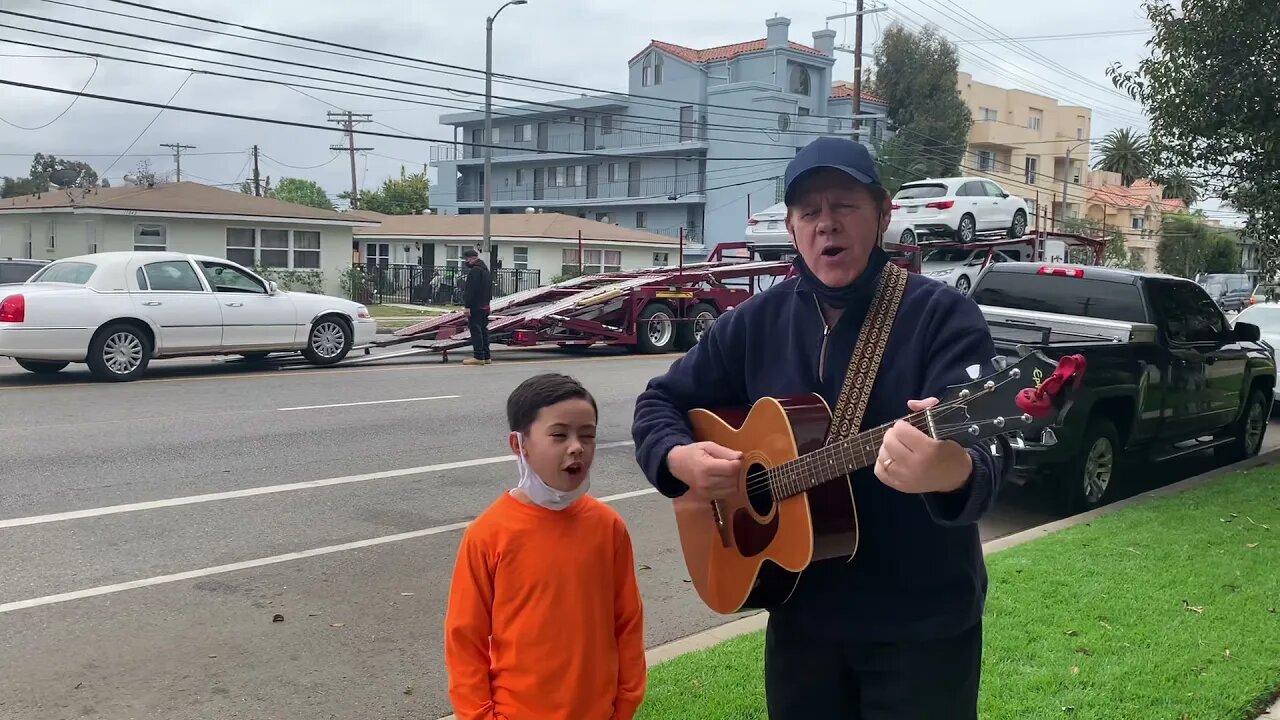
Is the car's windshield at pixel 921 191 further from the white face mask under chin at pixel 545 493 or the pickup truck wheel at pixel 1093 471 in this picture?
the white face mask under chin at pixel 545 493

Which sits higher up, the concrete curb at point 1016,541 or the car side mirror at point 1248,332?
the car side mirror at point 1248,332

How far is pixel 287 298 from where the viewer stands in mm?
15164

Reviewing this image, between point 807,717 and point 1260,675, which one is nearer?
point 807,717

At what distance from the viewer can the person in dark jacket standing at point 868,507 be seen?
2180 millimetres

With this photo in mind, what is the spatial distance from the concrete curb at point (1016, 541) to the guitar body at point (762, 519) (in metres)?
1.79

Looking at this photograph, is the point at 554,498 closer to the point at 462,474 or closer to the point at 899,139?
the point at 462,474

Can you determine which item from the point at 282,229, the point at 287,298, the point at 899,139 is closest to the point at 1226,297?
the point at 899,139

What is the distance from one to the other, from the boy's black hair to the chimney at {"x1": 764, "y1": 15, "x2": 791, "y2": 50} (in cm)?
4969

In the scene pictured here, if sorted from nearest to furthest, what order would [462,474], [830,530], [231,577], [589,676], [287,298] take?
[830,530] < [589,676] < [231,577] < [462,474] < [287,298]

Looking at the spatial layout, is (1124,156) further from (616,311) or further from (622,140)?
(622,140)

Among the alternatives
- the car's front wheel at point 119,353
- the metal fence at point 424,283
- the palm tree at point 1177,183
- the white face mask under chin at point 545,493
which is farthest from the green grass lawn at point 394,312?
the white face mask under chin at point 545,493

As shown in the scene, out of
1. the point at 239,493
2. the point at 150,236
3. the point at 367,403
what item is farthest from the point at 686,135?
the point at 239,493

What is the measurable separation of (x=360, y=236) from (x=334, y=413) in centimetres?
3715

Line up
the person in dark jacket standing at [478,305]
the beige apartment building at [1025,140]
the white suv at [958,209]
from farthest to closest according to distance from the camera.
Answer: the beige apartment building at [1025,140] < the white suv at [958,209] < the person in dark jacket standing at [478,305]
